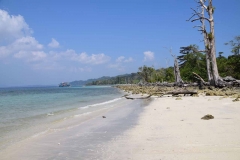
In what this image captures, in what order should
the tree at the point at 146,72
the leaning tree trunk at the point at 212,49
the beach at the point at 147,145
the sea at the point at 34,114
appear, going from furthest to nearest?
1. the tree at the point at 146,72
2. the leaning tree trunk at the point at 212,49
3. the sea at the point at 34,114
4. the beach at the point at 147,145

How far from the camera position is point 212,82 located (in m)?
20.5

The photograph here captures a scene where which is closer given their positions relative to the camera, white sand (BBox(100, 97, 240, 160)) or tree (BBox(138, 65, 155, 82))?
white sand (BBox(100, 97, 240, 160))

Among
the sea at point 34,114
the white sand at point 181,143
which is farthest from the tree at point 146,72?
the white sand at point 181,143

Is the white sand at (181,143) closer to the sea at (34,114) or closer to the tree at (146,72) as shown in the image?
the sea at (34,114)

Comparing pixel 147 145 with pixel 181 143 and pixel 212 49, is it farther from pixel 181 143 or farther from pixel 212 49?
pixel 212 49

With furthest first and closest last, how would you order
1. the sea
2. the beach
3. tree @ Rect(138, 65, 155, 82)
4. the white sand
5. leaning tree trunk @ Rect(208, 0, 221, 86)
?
tree @ Rect(138, 65, 155, 82) < leaning tree trunk @ Rect(208, 0, 221, 86) < the sea < the beach < the white sand

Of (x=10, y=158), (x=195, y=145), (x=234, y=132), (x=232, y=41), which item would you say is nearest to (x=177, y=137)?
(x=195, y=145)

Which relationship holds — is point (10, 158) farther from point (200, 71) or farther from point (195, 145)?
point (200, 71)

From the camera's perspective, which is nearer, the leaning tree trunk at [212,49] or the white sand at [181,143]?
the white sand at [181,143]

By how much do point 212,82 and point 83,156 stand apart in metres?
19.1

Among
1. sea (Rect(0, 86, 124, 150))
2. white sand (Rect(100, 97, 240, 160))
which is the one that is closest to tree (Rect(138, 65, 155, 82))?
sea (Rect(0, 86, 124, 150))

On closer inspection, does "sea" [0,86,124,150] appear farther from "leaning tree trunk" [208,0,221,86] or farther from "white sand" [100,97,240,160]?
"leaning tree trunk" [208,0,221,86]

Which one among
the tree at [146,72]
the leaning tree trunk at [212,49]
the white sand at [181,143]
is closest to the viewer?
the white sand at [181,143]

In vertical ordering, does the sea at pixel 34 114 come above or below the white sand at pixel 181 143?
below
